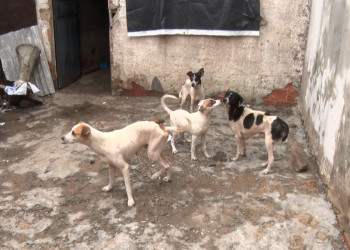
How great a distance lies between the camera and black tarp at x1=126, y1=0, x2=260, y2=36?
7.77 meters

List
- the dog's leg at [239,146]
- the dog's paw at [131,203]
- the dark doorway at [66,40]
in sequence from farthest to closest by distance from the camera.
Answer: the dark doorway at [66,40] < the dog's leg at [239,146] < the dog's paw at [131,203]

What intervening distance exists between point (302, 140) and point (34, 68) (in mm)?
6294

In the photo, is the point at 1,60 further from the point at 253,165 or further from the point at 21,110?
the point at 253,165

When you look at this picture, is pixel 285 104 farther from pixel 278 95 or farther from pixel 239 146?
pixel 239 146

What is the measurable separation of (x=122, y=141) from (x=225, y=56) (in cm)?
438

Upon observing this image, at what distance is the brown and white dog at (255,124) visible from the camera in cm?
520

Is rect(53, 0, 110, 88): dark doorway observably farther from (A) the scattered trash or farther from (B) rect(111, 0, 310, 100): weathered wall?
(B) rect(111, 0, 310, 100): weathered wall

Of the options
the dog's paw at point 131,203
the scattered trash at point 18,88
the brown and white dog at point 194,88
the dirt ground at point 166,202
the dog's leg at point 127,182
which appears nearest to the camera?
the dirt ground at point 166,202

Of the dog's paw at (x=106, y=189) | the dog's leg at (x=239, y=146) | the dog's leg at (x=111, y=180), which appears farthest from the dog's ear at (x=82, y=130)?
the dog's leg at (x=239, y=146)

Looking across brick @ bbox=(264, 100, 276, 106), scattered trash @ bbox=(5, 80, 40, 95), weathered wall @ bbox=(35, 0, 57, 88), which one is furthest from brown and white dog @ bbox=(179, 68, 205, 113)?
weathered wall @ bbox=(35, 0, 57, 88)

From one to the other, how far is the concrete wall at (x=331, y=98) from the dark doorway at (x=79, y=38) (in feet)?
19.6

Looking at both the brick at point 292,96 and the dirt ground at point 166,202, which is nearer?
the dirt ground at point 166,202

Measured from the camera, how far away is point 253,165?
5695mm

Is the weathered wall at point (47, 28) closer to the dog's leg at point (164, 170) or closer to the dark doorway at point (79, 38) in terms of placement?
the dark doorway at point (79, 38)
